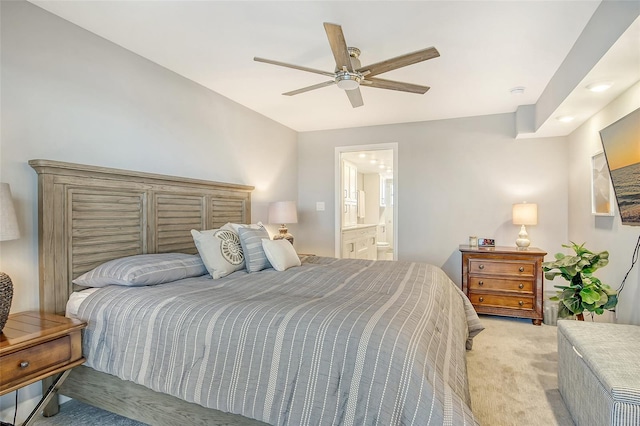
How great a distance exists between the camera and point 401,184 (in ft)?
15.1

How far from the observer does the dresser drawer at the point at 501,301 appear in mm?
3643

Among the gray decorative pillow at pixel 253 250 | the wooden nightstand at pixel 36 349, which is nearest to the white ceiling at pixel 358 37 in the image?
the gray decorative pillow at pixel 253 250

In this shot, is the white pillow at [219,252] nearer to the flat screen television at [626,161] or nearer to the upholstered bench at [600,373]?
the upholstered bench at [600,373]

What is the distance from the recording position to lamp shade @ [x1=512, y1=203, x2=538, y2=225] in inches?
149

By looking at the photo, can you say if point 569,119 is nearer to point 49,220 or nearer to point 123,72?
point 123,72

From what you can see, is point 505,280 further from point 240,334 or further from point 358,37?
point 240,334

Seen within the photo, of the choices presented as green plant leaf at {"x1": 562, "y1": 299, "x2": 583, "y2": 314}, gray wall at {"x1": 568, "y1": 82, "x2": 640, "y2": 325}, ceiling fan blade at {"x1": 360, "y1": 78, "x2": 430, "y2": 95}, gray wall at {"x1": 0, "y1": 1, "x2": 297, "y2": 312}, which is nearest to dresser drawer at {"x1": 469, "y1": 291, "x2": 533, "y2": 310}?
gray wall at {"x1": 568, "y1": 82, "x2": 640, "y2": 325}

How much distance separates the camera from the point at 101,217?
227 centimetres

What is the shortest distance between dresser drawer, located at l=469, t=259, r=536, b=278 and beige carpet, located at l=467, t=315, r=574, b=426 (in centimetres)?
56

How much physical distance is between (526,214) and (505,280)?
0.78m

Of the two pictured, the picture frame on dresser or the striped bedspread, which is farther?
the picture frame on dresser

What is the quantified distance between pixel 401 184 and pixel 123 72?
11.0ft

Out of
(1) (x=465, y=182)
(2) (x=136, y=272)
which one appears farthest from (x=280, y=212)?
(1) (x=465, y=182)

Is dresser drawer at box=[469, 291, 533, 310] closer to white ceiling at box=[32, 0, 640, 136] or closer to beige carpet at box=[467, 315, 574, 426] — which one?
beige carpet at box=[467, 315, 574, 426]
